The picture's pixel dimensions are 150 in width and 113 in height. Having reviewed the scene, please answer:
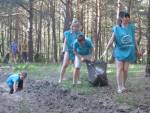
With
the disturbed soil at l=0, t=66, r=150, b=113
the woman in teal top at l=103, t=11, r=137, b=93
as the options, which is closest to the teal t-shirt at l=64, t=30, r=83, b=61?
the disturbed soil at l=0, t=66, r=150, b=113

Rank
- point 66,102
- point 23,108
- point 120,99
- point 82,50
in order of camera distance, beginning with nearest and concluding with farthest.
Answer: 1. point 120,99
2. point 23,108
3. point 66,102
4. point 82,50

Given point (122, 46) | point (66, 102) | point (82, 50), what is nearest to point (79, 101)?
point (66, 102)

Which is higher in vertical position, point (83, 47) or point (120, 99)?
point (83, 47)

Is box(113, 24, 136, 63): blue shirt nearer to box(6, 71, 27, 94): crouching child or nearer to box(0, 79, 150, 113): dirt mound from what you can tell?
box(0, 79, 150, 113): dirt mound

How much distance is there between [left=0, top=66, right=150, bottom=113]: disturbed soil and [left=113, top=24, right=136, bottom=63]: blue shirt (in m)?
0.85

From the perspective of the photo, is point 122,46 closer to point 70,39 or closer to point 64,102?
point 64,102

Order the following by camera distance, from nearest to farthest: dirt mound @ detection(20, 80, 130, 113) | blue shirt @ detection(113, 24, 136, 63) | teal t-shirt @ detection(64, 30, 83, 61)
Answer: dirt mound @ detection(20, 80, 130, 113) → blue shirt @ detection(113, 24, 136, 63) → teal t-shirt @ detection(64, 30, 83, 61)

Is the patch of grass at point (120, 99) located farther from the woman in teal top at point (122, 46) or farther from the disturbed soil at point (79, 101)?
the woman in teal top at point (122, 46)

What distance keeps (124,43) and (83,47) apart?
1913 millimetres

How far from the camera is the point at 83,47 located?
12438 mm

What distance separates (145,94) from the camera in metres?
10.3

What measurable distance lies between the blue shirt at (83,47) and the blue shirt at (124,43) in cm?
172

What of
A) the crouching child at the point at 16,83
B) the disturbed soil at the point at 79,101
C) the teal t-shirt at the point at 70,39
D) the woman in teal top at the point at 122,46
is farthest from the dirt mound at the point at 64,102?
the crouching child at the point at 16,83

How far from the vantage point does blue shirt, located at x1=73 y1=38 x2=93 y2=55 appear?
40.6 feet
